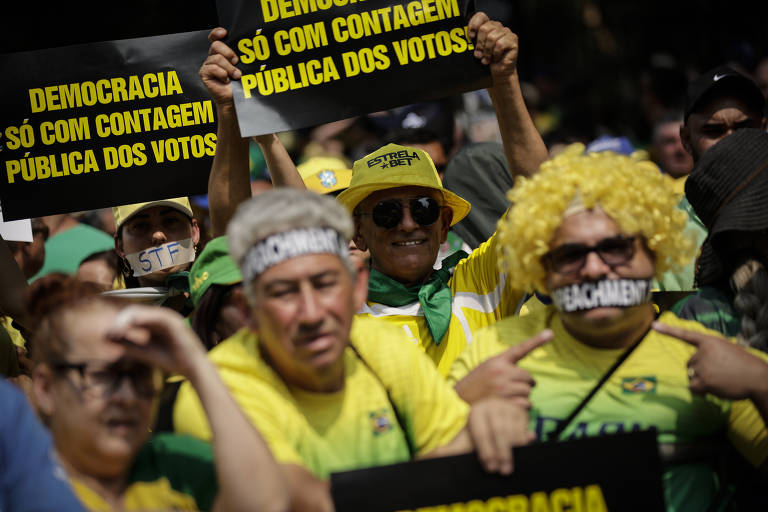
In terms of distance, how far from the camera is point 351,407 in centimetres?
297

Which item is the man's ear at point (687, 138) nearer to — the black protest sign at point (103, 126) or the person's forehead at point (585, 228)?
the person's forehead at point (585, 228)

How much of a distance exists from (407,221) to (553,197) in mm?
1213

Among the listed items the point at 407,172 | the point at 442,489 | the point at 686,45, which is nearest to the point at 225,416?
the point at 442,489

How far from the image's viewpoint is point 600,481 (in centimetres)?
288

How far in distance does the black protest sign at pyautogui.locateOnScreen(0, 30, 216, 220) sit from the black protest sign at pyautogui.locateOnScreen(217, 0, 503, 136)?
600 millimetres

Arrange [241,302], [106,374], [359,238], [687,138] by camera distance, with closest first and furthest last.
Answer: [106,374] → [241,302] → [359,238] → [687,138]

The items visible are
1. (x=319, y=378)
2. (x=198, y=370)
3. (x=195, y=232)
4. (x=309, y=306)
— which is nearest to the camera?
(x=198, y=370)

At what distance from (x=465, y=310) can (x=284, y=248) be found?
157 centimetres

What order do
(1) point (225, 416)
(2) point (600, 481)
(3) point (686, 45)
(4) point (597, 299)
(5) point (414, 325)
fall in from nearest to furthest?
(1) point (225, 416)
(2) point (600, 481)
(4) point (597, 299)
(5) point (414, 325)
(3) point (686, 45)

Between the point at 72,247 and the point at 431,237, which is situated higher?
the point at 72,247

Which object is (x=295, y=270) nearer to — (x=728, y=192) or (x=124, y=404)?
(x=124, y=404)

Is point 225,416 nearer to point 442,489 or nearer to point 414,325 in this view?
point 442,489

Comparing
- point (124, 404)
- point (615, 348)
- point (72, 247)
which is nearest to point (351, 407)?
point (124, 404)

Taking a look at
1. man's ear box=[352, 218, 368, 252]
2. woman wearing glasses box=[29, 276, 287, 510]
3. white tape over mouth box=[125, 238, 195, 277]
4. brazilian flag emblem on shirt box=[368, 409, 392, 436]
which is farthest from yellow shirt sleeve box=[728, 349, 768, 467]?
white tape over mouth box=[125, 238, 195, 277]
